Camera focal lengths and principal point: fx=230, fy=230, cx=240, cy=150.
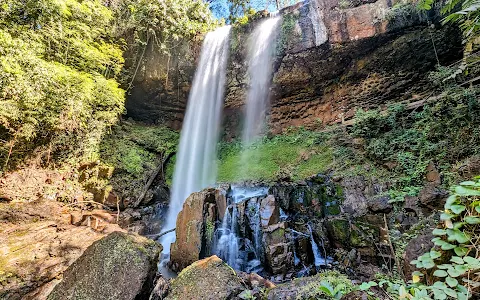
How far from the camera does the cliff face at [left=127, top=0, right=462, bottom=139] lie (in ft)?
25.6

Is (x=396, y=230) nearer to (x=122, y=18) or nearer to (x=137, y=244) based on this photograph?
(x=137, y=244)

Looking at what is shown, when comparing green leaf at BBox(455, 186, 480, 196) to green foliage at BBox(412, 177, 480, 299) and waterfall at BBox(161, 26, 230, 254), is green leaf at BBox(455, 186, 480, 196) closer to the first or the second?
green foliage at BBox(412, 177, 480, 299)

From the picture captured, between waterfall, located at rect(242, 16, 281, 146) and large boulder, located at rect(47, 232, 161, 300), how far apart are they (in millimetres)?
9130

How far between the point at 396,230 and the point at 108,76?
419 inches

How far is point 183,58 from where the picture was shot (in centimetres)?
1070

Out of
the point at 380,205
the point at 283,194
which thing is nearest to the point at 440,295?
the point at 380,205

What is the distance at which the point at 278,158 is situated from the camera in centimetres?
952

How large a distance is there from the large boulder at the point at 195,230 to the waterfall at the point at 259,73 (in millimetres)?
6051

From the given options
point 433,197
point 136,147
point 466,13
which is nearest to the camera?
point 466,13

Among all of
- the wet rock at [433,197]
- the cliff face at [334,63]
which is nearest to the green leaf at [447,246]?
the wet rock at [433,197]

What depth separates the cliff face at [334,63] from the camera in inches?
308

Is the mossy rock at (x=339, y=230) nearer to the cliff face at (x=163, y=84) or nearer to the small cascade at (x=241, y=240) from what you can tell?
the small cascade at (x=241, y=240)

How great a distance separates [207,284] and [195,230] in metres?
3.11

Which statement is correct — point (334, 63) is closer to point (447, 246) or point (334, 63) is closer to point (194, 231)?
point (194, 231)
